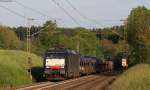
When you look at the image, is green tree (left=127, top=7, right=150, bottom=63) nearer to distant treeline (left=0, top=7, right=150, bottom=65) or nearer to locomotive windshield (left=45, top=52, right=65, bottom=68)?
distant treeline (left=0, top=7, right=150, bottom=65)

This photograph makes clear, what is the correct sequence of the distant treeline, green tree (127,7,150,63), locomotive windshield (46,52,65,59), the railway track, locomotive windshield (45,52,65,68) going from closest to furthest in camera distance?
1. the railway track
2. locomotive windshield (45,52,65,68)
3. locomotive windshield (46,52,65,59)
4. green tree (127,7,150,63)
5. the distant treeline

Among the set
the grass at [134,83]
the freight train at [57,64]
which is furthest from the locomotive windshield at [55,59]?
the grass at [134,83]

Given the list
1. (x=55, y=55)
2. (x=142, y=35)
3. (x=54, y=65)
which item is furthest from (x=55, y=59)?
(x=142, y=35)

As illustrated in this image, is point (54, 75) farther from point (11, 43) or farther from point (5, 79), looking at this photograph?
point (11, 43)

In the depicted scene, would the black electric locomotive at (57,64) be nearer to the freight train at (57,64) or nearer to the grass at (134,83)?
the freight train at (57,64)

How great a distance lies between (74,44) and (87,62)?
48.3 meters

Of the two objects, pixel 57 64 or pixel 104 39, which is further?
pixel 104 39

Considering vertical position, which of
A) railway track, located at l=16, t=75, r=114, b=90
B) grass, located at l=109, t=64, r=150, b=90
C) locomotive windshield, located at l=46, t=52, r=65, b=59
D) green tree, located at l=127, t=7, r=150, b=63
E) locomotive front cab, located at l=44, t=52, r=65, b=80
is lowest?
railway track, located at l=16, t=75, r=114, b=90

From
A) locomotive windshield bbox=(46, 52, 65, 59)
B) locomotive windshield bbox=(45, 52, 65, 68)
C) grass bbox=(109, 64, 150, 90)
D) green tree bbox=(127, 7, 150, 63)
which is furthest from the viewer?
green tree bbox=(127, 7, 150, 63)

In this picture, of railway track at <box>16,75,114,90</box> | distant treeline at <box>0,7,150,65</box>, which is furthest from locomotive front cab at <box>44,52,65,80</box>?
distant treeline at <box>0,7,150,65</box>

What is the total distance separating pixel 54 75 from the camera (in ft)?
163

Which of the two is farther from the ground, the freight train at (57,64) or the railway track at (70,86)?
the freight train at (57,64)

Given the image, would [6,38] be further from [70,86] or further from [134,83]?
[134,83]

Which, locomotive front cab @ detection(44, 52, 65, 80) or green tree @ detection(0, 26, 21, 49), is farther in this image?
green tree @ detection(0, 26, 21, 49)
